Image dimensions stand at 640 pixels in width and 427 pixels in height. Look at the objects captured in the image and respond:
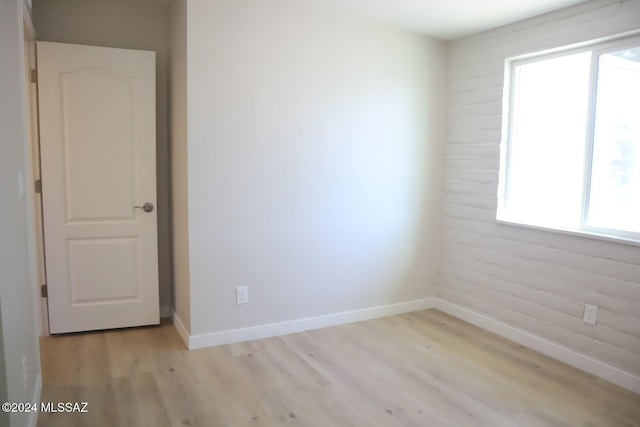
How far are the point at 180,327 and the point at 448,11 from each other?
3.06m

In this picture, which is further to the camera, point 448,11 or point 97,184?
point 97,184

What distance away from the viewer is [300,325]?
144 inches

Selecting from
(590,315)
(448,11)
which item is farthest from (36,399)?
(448,11)

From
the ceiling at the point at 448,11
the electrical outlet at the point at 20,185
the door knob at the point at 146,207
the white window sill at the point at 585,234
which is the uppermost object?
the ceiling at the point at 448,11

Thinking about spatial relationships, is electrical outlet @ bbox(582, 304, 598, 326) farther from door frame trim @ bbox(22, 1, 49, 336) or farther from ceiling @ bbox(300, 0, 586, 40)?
door frame trim @ bbox(22, 1, 49, 336)

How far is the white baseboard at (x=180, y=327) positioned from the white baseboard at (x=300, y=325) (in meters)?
0.09

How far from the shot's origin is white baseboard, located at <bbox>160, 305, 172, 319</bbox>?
390cm

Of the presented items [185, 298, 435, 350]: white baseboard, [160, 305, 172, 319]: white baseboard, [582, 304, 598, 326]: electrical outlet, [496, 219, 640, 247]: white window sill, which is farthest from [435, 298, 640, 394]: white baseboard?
[160, 305, 172, 319]: white baseboard

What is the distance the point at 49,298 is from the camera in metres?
3.40

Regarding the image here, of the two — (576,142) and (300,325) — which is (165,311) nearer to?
(300,325)

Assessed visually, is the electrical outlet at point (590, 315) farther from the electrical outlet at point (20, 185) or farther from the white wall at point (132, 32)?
the electrical outlet at point (20, 185)

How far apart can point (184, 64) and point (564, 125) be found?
2.72 meters

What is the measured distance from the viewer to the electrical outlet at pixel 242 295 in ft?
11.2

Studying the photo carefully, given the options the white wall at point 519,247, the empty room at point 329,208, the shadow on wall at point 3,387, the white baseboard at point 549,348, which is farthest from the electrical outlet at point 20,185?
the white baseboard at point 549,348
